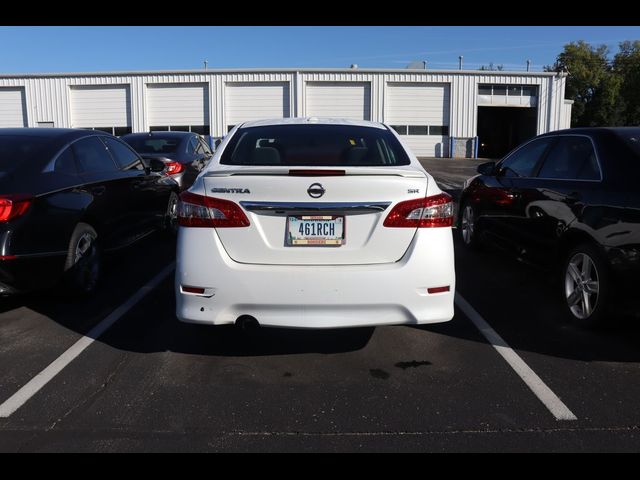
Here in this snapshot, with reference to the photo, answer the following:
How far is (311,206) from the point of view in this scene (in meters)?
3.37

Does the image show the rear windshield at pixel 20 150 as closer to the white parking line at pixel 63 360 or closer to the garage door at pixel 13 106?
the white parking line at pixel 63 360

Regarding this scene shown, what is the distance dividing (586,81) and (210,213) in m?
72.5

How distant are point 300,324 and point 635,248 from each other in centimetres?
229

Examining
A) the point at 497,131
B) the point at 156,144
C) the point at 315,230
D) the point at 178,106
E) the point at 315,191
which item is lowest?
the point at 315,230

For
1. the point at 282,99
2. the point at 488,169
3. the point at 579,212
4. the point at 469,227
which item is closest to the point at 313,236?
the point at 579,212

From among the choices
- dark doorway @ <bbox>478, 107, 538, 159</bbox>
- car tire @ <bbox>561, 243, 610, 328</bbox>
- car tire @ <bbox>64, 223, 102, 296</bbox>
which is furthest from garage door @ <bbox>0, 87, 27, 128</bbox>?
car tire @ <bbox>561, 243, 610, 328</bbox>

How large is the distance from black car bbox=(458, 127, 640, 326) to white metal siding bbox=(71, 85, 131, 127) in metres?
29.1

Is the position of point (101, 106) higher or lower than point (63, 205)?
higher

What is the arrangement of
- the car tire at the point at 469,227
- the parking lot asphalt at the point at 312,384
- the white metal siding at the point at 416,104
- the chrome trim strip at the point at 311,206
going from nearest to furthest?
1. the parking lot asphalt at the point at 312,384
2. the chrome trim strip at the point at 311,206
3. the car tire at the point at 469,227
4. the white metal siding at the point at 416,104

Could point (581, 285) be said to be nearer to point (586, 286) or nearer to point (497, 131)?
point (586, 286)

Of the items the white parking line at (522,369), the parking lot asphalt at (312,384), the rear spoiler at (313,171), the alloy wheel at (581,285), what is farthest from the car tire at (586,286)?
the rear spoiler at (313,171)

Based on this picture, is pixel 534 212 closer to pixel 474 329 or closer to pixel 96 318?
pixel 474 329

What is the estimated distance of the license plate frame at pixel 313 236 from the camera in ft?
11.1

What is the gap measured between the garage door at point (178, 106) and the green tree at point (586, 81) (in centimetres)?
4116
